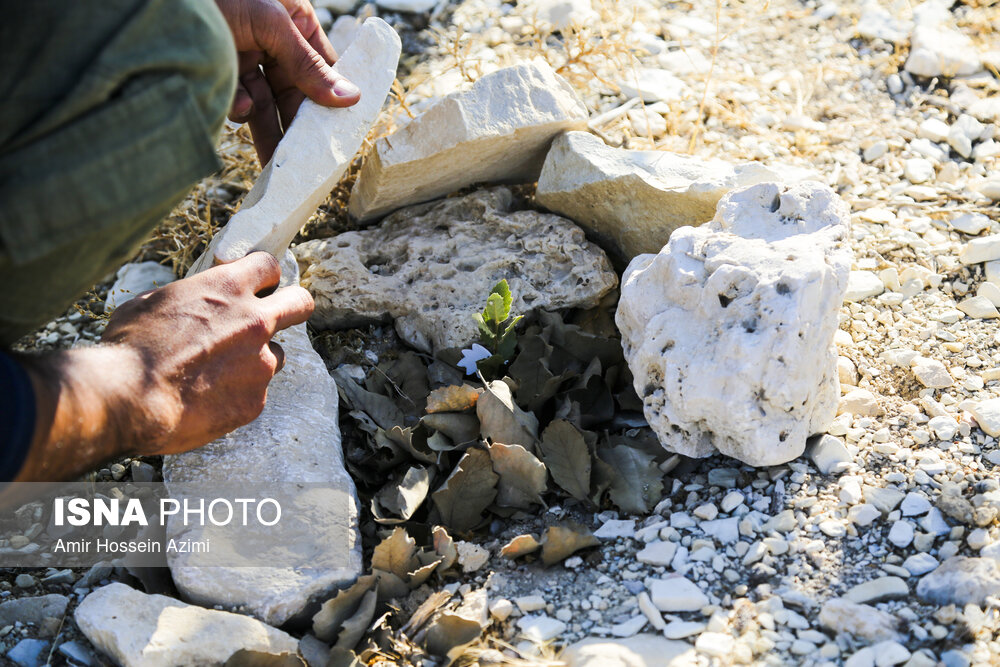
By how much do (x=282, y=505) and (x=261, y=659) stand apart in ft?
1.46

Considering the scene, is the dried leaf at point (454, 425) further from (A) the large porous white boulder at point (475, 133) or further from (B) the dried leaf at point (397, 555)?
(A) the large porous white boulder at point (475, 133)

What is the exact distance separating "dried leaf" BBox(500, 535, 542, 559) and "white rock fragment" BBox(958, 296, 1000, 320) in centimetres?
155

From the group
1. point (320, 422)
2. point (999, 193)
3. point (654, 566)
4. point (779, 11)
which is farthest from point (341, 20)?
point (654, 566)

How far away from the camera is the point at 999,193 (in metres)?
3.12

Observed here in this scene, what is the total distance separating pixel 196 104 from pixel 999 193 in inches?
107

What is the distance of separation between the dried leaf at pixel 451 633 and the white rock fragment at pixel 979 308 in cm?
180

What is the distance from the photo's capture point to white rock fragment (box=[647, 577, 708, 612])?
6.24 ft

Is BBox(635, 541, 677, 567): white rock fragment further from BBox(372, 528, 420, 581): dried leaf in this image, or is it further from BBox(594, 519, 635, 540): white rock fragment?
BBox(372, 528, 420, 581): dried leaf

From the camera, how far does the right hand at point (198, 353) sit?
6.34 ft

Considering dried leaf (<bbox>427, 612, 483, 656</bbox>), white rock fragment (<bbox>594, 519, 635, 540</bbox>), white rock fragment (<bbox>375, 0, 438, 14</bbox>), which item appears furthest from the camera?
white rock fragment (<bbox>375, 0, 438, 14</bbox>)

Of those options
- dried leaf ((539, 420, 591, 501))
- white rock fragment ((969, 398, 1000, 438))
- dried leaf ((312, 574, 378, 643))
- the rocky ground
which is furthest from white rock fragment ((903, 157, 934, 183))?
dried leaf ((312, 574, 378, 643))

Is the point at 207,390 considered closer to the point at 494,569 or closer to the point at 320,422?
the point at 320,422

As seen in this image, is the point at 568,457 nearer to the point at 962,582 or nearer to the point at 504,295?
the point at 504,295

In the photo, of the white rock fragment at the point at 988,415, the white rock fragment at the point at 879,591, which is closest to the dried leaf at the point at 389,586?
the white rock fragment at the point at 879,591
